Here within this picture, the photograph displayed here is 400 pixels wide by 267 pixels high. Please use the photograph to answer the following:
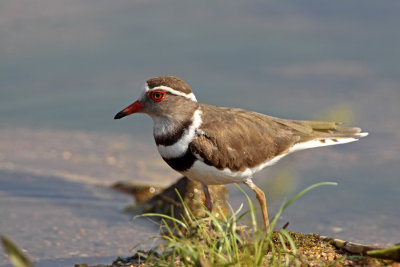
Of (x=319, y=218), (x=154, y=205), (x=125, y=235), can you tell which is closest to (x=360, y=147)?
(x=319, y=218)

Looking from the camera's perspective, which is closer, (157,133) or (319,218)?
(157,133)

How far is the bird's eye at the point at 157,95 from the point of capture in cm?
621

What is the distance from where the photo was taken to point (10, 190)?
9.02m

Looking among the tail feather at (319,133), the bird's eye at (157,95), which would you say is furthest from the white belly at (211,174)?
the tail feather at (319,133)

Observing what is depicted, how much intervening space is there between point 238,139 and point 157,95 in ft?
2.96

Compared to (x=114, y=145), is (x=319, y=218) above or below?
below

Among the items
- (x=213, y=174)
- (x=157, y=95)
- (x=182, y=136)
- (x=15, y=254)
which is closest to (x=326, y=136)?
(x=213, y=174)

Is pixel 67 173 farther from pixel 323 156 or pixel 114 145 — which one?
pixel 323 156

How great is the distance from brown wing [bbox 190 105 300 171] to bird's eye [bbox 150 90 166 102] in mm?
424

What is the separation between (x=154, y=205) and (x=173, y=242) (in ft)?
14.0

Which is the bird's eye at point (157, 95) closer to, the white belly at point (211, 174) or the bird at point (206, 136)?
the bird at point (206, 136)

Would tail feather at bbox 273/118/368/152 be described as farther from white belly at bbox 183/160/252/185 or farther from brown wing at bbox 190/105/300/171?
white belly at bbox 183/160/252/185

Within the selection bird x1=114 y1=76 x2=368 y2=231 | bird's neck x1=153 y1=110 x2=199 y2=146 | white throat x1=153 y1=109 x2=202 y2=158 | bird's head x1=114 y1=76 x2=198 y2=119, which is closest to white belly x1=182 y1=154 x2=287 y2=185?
bird x1=114 y1=76 x2=368 y2=231

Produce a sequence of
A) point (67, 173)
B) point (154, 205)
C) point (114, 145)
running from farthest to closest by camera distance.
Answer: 1. point (114, 145)
2. point (67, 173)
3. point (154, 205)
